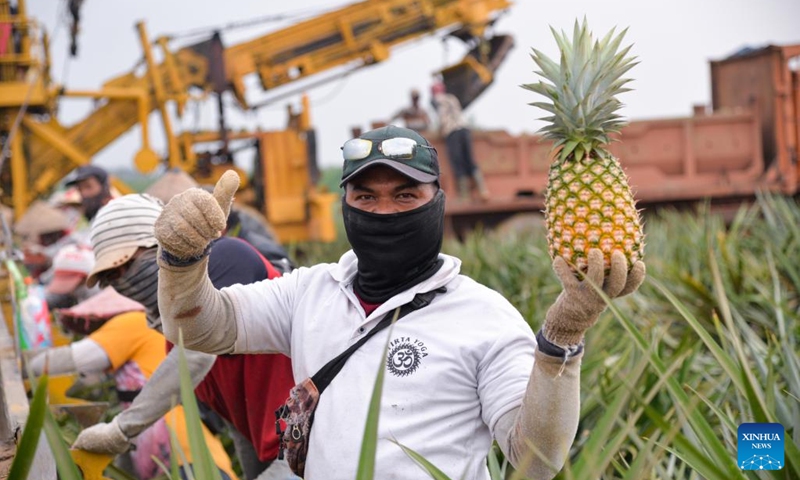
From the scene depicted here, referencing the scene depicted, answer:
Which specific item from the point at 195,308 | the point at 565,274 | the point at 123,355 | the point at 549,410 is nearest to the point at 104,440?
the point at 123,355

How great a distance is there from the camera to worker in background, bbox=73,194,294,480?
3.11 meters

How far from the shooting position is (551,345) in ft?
6.45

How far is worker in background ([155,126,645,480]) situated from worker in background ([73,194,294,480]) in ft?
1.62

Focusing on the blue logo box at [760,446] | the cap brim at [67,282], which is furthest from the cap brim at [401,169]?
the cap brim at [67,282]

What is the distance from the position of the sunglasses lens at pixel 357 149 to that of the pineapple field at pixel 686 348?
1.81 feet

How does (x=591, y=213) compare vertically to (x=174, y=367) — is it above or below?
above

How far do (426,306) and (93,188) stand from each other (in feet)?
14.5

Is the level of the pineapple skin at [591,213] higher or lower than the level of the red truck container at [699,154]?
higher

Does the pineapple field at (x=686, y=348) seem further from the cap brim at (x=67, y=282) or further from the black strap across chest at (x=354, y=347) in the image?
the cap brim at (x=67, y=282)

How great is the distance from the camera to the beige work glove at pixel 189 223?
7.42 ft

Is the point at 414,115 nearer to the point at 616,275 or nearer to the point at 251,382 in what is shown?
the point at 251,382

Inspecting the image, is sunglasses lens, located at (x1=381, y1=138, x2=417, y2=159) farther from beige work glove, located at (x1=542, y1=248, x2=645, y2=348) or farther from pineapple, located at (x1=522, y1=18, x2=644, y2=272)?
beige work glove, located at (x1=542, y1=248, x2=645, y2=348)

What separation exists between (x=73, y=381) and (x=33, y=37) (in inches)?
334

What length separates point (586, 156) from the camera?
2053mm
